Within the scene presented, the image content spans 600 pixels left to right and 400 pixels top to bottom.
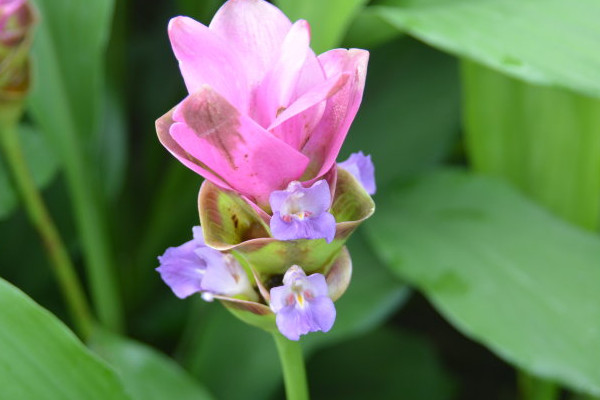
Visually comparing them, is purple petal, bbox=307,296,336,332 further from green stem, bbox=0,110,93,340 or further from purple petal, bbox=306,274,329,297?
green stem, bbox=0,110,93,340

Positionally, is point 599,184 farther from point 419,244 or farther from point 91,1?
point 91,1

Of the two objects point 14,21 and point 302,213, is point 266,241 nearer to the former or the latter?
point 302,213

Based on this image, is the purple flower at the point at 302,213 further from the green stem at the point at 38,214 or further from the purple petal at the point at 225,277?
the green stem at the point at 38,214

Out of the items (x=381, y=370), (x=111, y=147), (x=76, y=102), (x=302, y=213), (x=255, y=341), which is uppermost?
(x=302, y=213)

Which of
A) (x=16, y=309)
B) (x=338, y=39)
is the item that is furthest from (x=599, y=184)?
(x=16, y=309)

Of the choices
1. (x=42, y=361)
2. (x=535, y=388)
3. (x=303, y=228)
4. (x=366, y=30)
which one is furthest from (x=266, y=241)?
(x=535, y=388)

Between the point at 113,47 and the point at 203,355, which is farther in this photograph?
the point at 113,47

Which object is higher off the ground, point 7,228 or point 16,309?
point 16,309

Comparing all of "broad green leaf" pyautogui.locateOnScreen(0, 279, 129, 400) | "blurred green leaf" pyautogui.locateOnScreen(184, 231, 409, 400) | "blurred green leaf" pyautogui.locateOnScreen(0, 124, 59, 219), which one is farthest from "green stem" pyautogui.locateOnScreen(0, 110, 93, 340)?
"broad green leaf" pyautogui.locateOnScreen(0, 279, 129, 400)
